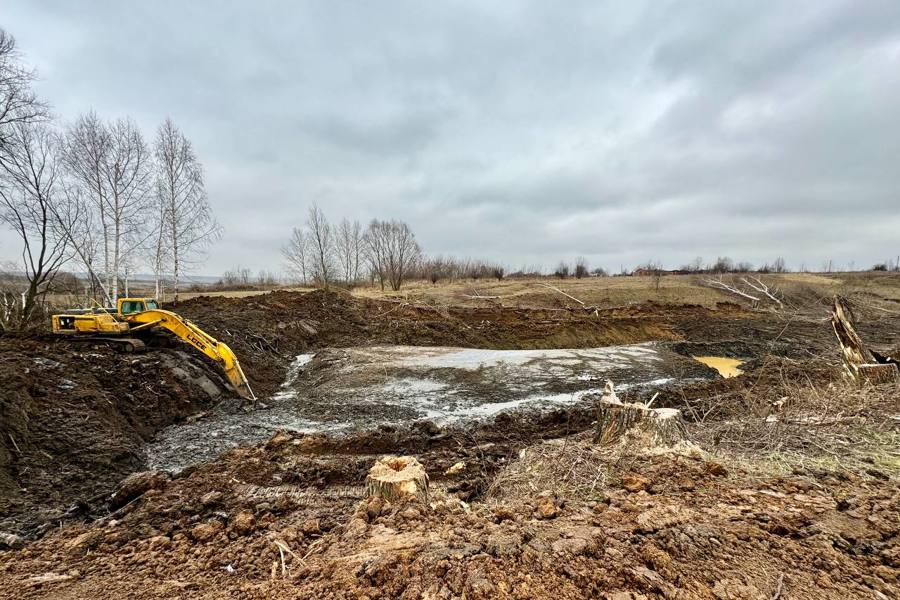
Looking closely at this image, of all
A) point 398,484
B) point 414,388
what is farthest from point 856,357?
point 414,388

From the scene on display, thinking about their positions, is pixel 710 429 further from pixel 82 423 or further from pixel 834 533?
pixel 82 423

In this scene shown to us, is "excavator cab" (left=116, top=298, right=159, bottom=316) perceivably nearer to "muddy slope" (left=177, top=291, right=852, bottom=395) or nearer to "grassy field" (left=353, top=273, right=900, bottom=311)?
"muddy slope" (left=177, top=291, right=852, bottom=395)

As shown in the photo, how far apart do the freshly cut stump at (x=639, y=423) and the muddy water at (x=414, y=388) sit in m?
3.84

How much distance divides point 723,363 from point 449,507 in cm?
1585

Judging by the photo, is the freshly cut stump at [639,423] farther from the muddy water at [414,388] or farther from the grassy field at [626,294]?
the grassy field at [626,294]

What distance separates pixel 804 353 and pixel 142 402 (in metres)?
20.7

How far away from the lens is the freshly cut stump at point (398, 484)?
122 inches

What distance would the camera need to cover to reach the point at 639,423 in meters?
4.27

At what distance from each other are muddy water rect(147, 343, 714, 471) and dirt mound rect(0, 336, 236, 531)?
542 mm

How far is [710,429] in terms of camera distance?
4.69 meters

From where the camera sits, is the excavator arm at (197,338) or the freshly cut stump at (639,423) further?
the excavator arm at (197,338)

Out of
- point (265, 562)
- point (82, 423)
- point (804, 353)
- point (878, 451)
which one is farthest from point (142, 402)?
point (804, 353)

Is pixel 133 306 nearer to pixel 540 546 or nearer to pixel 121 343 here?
pixel 121 343

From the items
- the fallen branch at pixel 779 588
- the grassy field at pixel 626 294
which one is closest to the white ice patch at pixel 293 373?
the fallen branch at pixel 779 588
